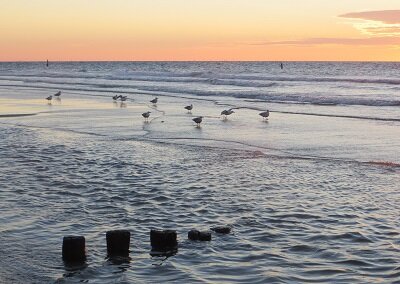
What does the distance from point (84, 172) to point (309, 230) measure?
597 cm

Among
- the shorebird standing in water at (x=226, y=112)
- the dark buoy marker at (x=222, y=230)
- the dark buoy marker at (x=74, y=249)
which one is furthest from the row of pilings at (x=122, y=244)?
the shorebird standing in water at (x=226, y=112)

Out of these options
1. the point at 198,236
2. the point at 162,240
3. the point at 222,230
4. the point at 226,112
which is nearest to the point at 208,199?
the point at 222,230

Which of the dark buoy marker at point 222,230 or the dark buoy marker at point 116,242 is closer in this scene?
the dark buoy marker at point 116,242

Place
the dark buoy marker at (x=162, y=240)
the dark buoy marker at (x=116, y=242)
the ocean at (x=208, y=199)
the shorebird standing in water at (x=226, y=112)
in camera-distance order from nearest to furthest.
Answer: the ocean at (x=208, y=199) → the dark buoy marker at (x=116, y=242) → the dark buoy marker at (x=162, y=240) → the shorebird standing in water at (x=226, y=112)

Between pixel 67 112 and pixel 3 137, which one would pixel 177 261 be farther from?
pixel 67 112

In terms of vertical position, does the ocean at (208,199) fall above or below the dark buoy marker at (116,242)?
below

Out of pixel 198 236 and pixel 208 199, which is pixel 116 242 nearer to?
pixel 198 236

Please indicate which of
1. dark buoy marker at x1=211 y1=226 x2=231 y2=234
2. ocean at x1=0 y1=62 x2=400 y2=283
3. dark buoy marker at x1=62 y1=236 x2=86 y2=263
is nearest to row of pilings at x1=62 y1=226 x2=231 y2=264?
dark buoy marker at x1=62 y1=236 x2=86 y2=263

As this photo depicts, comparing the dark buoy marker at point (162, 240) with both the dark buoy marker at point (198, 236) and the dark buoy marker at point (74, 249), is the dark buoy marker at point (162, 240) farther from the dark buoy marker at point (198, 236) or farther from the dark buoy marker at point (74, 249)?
the dark buoy marker at point (74, 249)

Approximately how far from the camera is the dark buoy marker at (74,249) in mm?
A: 7219

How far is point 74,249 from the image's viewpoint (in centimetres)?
722

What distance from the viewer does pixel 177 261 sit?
738 cm

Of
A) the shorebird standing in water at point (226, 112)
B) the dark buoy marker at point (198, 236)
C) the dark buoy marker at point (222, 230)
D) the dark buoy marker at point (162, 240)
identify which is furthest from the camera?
the shorebird standing in water at point (226, 112)

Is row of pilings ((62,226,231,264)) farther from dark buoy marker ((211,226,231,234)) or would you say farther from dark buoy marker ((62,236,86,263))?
dark buoy marker ((211,226,231,234))
